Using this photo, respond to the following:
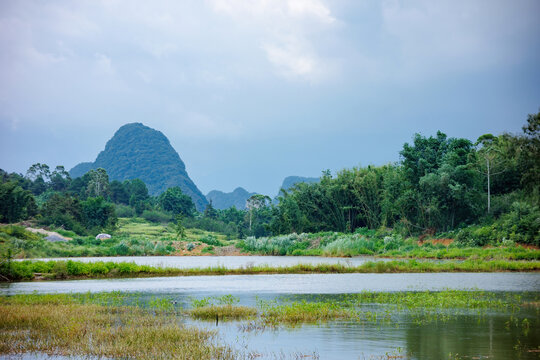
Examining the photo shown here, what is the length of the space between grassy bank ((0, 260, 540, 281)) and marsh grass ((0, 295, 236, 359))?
33.7 feet

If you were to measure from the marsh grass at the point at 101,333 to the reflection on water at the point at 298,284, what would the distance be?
581cm

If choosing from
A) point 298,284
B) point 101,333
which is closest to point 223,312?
point 101,333

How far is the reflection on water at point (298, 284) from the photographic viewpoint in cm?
1939

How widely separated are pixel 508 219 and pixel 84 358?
34.8 m

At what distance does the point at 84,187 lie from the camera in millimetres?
113500

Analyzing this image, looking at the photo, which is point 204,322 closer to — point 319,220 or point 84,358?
point 84,358

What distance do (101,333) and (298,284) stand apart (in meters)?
12.8

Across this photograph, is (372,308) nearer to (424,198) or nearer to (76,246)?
(424,198)

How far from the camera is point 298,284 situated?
22.2m

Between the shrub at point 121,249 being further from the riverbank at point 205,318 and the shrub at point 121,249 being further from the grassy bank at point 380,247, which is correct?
the riverbank at point 205,318

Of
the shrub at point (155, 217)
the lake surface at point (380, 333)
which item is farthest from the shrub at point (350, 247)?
the shrub at point (155, 217)

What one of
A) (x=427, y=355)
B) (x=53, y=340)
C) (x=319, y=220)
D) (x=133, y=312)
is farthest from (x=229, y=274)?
(x=319, y=220)

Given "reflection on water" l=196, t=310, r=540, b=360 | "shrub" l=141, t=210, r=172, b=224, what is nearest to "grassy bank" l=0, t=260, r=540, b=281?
"reflection on water" l=196, t=310, r=540, b=360

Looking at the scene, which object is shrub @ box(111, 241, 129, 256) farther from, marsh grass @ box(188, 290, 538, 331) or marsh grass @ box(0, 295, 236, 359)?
marsh grass @ box(0, 295, 236, 359)
